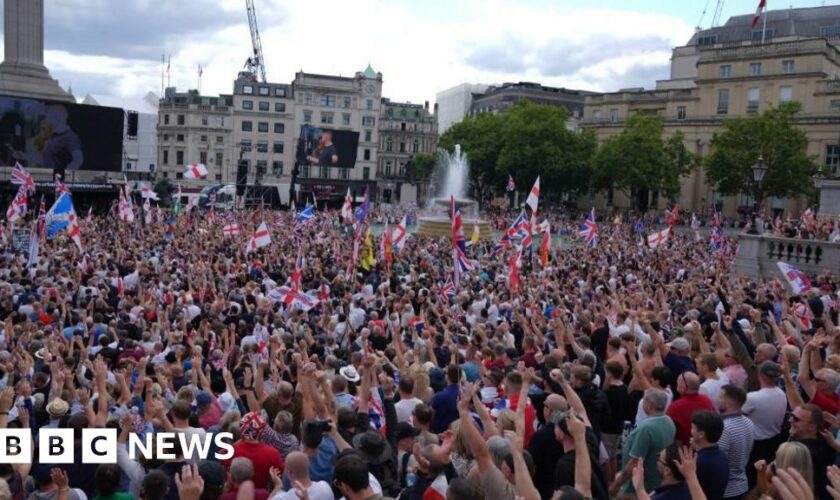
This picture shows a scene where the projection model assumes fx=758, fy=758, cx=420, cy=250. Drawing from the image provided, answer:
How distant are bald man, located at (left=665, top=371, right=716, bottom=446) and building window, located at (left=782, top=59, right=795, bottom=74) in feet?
213

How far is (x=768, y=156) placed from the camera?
186 ft

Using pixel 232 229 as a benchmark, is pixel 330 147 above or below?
above

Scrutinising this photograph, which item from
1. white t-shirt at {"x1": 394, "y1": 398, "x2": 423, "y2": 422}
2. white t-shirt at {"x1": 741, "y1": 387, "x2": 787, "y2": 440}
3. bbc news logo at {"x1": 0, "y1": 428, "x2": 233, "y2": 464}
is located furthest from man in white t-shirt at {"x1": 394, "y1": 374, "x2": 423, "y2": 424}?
white t-shirt at {"x1": 741, "y1": 387, "x2": 787, "y2": 440}

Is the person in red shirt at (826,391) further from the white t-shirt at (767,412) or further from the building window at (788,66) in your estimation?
the building window at (788,66)

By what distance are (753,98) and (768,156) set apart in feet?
37.8

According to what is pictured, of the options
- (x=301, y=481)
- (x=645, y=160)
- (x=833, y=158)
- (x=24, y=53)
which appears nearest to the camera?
(x=301, y=481)

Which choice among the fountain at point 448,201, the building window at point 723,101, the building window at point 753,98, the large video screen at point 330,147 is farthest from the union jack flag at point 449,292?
the building window at point 723,101

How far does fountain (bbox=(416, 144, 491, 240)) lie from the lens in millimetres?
47312

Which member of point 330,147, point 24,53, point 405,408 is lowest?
point 405,408

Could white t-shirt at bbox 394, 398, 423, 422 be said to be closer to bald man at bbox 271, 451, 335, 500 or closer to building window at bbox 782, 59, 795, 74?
bald man at bbox 271, 451, 335, 500

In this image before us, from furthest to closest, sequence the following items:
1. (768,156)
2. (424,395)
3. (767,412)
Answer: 1. (768,156)
2. (424,395)
3. (767,412)

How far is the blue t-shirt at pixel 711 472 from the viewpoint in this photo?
5520mm

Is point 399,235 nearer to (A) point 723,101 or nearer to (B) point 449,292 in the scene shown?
(B) point 449,292

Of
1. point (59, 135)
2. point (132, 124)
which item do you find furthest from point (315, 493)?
point (132, 124)
